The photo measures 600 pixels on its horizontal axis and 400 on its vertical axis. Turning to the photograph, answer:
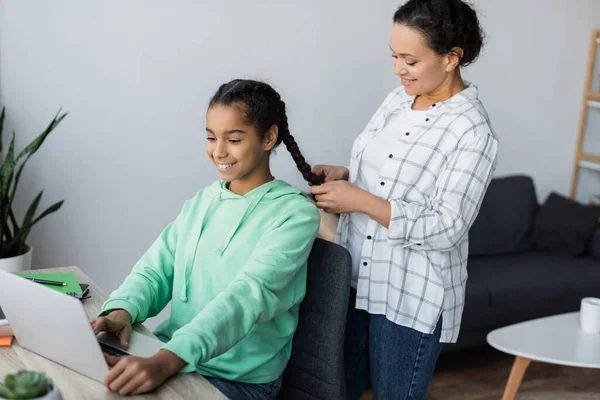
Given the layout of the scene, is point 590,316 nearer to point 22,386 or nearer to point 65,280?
point 65,280

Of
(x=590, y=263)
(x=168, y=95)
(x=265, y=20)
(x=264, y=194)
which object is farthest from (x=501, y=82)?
(x=264, y=194)

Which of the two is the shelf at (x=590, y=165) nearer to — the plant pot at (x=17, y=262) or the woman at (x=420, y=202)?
the woman at (x=420, y=202)

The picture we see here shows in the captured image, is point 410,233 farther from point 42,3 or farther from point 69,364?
point 42,3

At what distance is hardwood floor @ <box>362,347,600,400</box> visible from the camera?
3.12 meters

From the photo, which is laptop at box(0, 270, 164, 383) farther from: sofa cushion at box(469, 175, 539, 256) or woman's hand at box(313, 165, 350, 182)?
sofa cushion at box(469, 175, 539, 256)

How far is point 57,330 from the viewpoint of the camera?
129 cm

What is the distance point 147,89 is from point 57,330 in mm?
1826

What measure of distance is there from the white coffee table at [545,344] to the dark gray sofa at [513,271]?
1.17 ft

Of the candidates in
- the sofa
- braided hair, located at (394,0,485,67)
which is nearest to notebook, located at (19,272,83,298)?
braided hair, located at (394,0,485,67)

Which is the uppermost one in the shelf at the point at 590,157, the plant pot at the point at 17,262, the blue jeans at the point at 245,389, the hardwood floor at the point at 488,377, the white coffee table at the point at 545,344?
the blue jeans at the point at 245,389

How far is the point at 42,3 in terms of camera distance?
8.95ft

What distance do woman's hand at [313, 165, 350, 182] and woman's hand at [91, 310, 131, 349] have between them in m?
0.67

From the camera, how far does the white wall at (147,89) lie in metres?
2.80

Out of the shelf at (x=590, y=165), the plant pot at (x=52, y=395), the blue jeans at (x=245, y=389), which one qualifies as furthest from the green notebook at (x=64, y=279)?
the shelf at (x=590, y=165)
